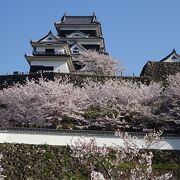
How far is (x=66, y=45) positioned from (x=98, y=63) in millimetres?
3082

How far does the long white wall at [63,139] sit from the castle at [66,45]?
43.1 feet

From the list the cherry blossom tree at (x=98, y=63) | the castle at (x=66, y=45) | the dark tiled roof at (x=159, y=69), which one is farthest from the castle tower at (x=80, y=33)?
the dark tiled roof at (x=159, y=69)

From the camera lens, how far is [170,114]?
1975 cm

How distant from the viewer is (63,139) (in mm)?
17156

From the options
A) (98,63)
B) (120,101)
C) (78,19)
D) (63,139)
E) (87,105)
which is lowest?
(63,139)

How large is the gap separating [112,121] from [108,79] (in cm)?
643

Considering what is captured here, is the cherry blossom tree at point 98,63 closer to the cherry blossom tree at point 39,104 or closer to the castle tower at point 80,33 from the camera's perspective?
the castle tower at point 80,33

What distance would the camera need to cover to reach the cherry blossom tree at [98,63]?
113ft

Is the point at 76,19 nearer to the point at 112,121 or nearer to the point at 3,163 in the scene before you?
the point at 112,121

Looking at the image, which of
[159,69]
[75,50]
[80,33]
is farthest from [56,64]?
[80,33]

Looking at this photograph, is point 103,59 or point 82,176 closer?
point 82,176

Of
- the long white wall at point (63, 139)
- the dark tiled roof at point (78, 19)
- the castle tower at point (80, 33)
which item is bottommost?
the long white wall at point (63, 139)

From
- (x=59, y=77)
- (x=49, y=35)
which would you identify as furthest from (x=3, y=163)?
(x=49, y=35)

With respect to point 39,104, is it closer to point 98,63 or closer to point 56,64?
point 56,64
